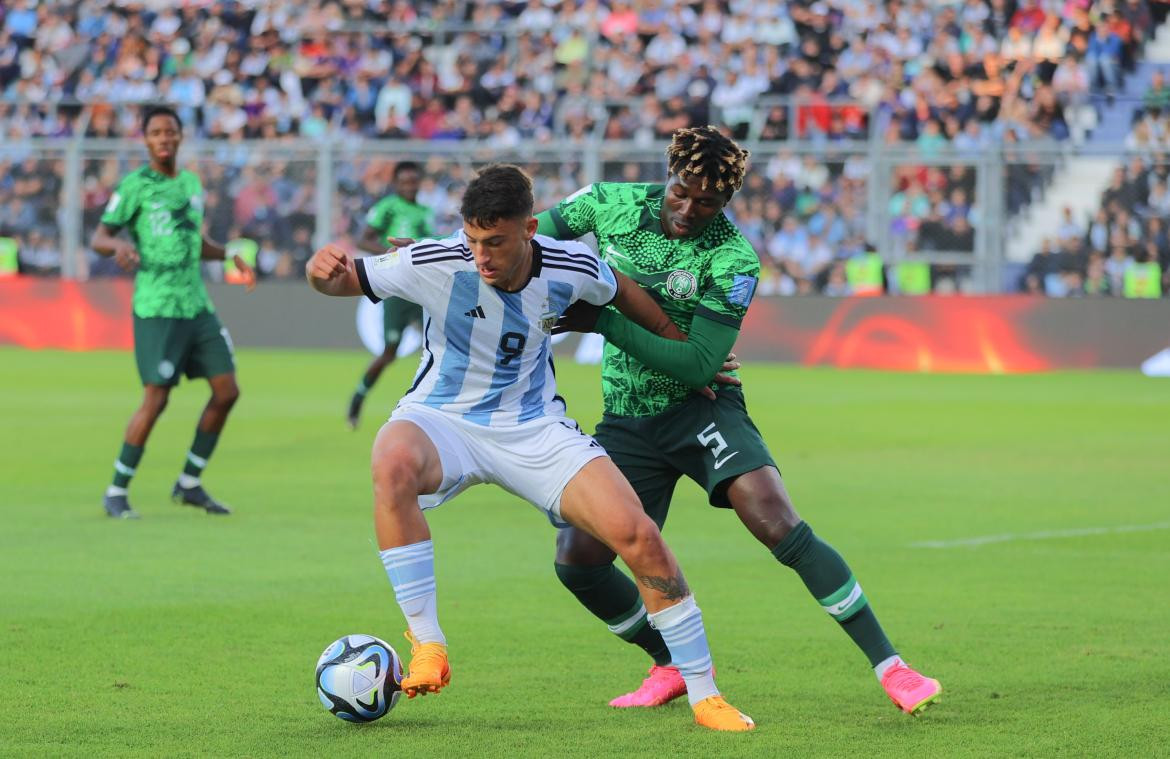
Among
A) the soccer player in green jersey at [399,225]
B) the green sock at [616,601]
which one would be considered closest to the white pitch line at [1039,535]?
the green sock at [616,601]

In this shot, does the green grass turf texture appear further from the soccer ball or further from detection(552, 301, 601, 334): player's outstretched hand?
detection(552, 301, 601, 334): player's outstretched hand

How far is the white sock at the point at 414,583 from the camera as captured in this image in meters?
5.71

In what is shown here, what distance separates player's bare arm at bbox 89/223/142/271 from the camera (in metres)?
10.8

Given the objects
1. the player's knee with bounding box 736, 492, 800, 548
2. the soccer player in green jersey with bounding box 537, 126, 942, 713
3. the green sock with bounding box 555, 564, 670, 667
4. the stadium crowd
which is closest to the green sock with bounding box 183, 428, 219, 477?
the soccer player in green jersey with bounding box 537, 126, 942, 713

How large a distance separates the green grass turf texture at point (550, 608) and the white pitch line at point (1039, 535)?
0.39 ft

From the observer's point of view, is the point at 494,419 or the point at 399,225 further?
the point at 399,225

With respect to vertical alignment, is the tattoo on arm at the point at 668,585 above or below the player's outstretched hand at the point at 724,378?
below

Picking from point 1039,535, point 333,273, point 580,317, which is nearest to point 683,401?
point 580,317

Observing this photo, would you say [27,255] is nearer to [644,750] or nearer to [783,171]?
[783,171]

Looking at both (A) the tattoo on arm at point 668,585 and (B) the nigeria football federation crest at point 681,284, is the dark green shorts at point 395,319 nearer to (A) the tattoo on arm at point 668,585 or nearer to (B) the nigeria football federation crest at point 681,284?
(B) the nigeria football federation crest at point 681,284

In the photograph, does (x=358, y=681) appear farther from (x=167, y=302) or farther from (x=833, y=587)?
(x=167, y=302)

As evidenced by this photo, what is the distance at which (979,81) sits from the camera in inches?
1039

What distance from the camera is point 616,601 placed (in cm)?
630

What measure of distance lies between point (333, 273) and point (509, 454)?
78cm
